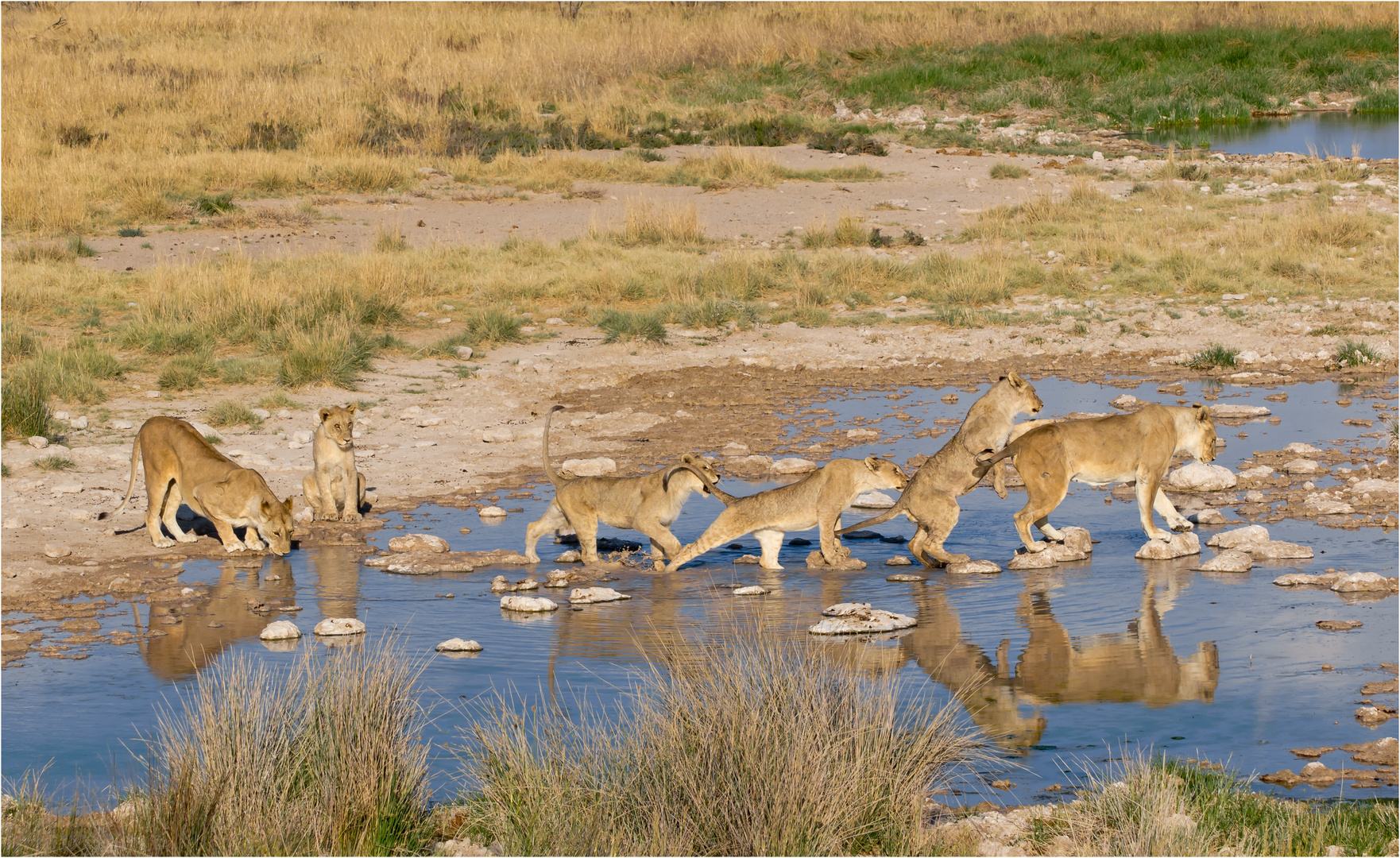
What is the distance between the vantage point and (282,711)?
18.5 feet

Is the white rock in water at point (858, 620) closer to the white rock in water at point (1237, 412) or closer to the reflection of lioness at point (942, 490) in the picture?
the reflection of lioness at point (942, 490)

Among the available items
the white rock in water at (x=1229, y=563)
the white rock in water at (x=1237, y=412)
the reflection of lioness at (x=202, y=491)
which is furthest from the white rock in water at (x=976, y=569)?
the white rock in water at (x=1237, y=412)

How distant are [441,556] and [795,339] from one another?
9058mm

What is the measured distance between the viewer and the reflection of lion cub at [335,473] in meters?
10.9

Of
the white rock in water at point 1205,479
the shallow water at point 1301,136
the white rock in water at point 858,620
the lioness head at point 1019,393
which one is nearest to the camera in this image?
the white rock in water at point 858,620

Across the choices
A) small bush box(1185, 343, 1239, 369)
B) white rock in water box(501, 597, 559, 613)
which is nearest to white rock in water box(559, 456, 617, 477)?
white rock in water box(501, 597, 559, 613)

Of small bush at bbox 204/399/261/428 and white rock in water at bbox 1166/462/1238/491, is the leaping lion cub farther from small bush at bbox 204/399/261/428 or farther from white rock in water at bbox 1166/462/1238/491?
small bush at bbox 204/399/261/428

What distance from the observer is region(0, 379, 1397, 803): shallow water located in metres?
6.79

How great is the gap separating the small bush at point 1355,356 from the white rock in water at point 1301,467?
16.7 feet

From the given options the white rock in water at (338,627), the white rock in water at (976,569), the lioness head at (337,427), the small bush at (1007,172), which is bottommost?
the white rock in water at (976,569)

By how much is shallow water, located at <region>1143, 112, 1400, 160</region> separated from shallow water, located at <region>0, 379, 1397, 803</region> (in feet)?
88.4

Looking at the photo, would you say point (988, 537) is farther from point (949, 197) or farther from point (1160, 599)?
point (949, 197)

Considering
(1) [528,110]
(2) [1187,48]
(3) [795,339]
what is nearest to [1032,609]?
(3) [795,339]

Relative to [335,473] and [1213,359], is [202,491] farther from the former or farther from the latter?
[1213,359]
